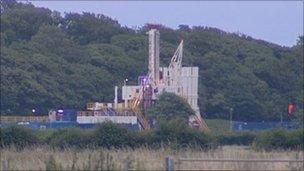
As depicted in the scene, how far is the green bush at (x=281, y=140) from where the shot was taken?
35.4 metres

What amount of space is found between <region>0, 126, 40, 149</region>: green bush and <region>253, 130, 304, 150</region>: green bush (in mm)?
8534

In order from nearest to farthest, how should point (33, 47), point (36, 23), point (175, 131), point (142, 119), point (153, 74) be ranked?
1. point (175, 131)
2. point (142, 119)
3. point (153, 74)
4. point (33, 47)
5. point (36, 23)

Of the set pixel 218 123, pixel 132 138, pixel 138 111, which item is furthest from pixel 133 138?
pixel 218 123

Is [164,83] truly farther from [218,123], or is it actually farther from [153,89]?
[218,123]

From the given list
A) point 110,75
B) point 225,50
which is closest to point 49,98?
point 110,75

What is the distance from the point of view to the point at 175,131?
36094 mm

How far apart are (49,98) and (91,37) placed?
18.7m

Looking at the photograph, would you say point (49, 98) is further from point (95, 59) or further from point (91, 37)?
point (91, 37)

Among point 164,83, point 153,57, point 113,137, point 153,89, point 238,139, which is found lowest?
point 238,139

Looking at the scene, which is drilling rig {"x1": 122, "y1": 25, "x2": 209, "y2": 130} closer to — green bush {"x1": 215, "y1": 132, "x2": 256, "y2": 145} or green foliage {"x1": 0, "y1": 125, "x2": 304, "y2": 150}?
green bush {"x1": 215, "y1": 132, "x2": 256, "y2": 145}

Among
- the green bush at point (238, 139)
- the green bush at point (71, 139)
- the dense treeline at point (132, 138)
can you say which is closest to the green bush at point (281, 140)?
the dense treeline at point (132, 138)

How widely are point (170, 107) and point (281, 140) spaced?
3387 cm

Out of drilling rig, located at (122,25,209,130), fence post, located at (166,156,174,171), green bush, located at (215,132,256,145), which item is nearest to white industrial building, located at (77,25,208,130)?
drilling rig, located at (122,25,209,130)

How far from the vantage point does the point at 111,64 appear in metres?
84.4
